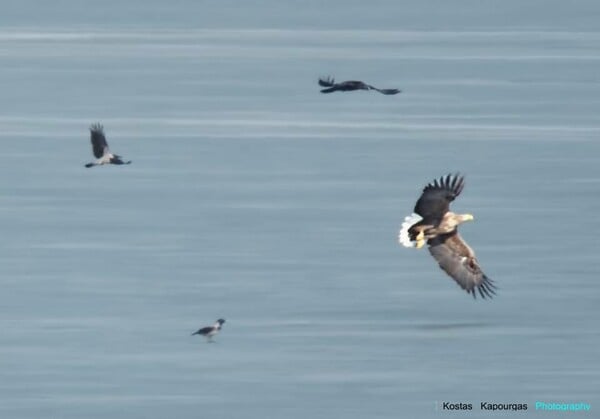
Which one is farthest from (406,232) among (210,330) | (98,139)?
(98,139)

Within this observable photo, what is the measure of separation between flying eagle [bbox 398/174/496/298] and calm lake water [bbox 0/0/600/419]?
436 millimetres

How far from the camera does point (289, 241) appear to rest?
15125 millimetres

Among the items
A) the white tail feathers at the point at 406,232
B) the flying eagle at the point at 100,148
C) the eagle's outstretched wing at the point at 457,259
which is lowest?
the eagle's outstretched wing at the point at 457,259

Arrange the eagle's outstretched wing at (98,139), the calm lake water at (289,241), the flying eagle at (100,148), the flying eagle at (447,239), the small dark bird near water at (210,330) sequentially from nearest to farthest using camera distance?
the calm lake water at (289,241)
the flying eagle at (447,239)
the small dark bird near water at (210,330)
the flying eagle at (100,148)
the eagle's outstretched wing at (98,139)

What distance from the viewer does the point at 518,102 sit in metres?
26.1

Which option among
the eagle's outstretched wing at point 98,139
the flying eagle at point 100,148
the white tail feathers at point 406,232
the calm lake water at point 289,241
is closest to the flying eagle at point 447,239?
the white tail feathers at point 406,232

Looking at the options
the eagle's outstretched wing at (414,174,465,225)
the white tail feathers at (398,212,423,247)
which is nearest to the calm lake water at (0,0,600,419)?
the white tail feathers at (398,212,423,247)

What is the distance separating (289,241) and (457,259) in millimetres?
3617

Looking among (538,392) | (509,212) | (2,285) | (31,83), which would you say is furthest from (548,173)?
(31,83)

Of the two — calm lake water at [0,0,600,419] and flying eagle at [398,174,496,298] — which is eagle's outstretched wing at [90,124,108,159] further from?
flying eagle at [398,174,496,298]

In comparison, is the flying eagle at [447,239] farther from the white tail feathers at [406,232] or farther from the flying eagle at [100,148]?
the flying eagle at [100,148]

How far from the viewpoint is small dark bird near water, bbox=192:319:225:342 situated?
39.1 ft

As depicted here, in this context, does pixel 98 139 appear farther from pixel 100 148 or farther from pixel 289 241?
pixel 289 241

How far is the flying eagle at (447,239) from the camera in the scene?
11531 millimetres
